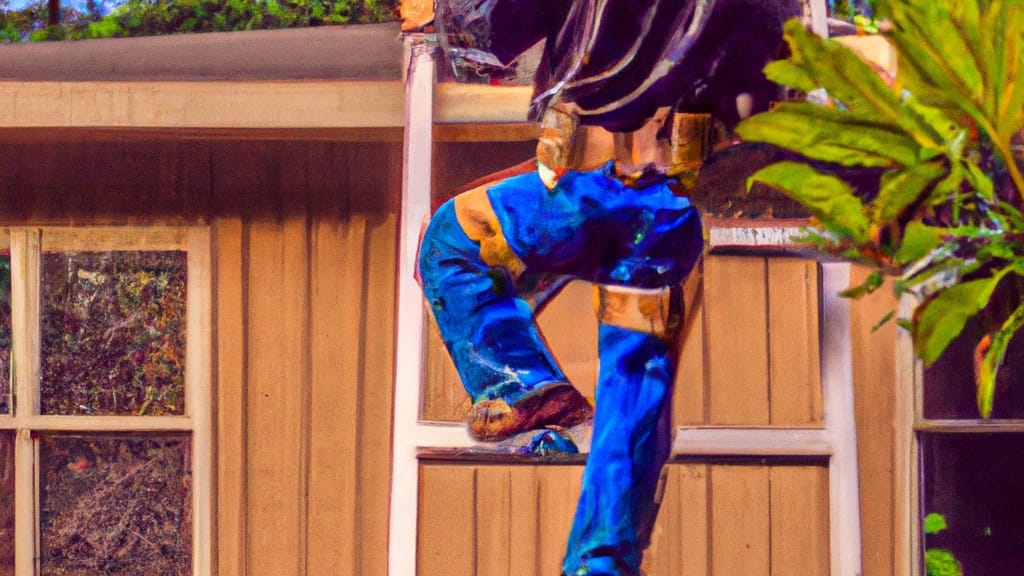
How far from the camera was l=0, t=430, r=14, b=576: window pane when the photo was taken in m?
2.69

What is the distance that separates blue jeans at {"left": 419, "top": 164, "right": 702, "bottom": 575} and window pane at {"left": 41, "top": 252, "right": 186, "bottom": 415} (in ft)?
2.32

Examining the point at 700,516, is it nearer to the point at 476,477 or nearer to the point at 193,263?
the point at 476,477

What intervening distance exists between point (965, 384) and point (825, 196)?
1.11 metres

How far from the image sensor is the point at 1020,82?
155 cm

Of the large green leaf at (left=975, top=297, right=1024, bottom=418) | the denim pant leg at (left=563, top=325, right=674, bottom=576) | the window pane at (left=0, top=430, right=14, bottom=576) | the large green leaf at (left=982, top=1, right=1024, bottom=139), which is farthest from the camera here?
the window pane at (left=0, top=430, right=14, bottom=576)

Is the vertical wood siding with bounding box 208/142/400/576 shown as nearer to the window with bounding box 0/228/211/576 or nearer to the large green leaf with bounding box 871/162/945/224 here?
the window with bounding box 0/228/211/576

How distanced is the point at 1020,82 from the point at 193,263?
1.88 meters

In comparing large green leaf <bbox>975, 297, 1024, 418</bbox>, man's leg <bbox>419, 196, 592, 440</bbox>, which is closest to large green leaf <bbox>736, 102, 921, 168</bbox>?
large green leaf <bbox>975, 297, 1024, 418</bbox>

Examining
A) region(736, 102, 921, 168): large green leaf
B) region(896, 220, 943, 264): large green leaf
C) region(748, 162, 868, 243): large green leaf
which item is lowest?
region(896, 220, 943, 264): large green leaf

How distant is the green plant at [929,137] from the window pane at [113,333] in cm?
159

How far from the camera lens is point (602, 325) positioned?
246 centimetres

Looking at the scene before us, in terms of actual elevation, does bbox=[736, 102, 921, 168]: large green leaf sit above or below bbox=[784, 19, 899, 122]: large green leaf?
below

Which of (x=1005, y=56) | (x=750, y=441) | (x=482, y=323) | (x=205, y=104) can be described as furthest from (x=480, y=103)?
(x=1005, y=56)

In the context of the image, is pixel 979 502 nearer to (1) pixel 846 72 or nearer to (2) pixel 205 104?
(1) pixel 846 72
